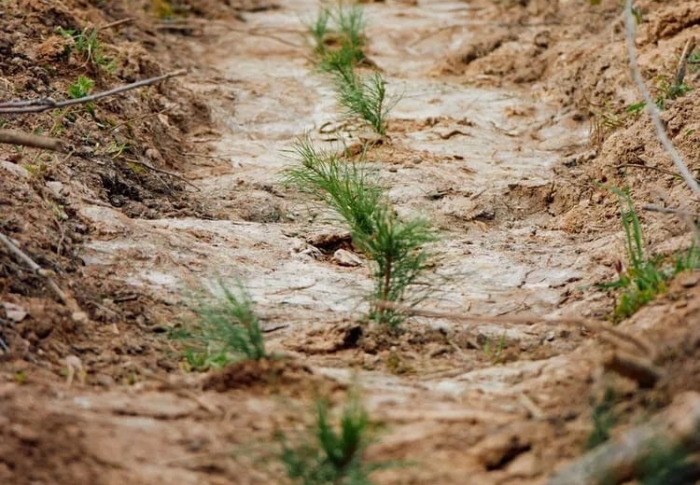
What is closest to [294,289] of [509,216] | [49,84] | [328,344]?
[328,344]

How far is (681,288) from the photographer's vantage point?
103 inches

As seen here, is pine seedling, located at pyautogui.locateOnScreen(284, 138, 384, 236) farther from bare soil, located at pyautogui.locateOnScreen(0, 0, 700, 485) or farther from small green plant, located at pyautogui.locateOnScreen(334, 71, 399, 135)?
small green plant, located at pyautogui.locateOnScreen(334, 71, 399, 135)

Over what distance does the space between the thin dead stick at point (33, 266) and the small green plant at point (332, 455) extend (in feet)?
3.38

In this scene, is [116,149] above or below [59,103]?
below

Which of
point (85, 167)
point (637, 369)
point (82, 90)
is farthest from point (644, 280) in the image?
point (82, 90)

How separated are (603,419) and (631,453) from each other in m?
0.20

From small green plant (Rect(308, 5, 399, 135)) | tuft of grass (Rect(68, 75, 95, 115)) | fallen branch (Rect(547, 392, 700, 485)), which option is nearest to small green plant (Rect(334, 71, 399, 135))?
small green plant (Rect(308, 5, 399, 135))

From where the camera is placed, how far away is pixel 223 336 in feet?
8.34

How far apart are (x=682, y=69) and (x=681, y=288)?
198cm

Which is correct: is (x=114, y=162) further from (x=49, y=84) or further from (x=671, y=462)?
(x=671, y=462)

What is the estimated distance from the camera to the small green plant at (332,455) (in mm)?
1964

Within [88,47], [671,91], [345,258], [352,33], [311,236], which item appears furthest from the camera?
[352,33]

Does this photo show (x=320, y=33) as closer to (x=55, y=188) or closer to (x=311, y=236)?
(x=311, y=236)

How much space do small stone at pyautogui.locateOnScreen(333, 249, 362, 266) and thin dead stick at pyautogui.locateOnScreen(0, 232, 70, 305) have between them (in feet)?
3.56
